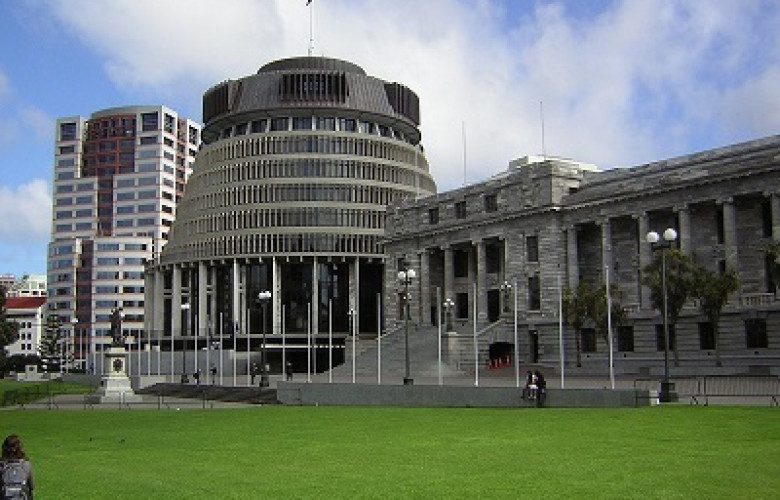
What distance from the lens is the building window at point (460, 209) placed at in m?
95.7

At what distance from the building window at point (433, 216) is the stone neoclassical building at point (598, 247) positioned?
19 cm

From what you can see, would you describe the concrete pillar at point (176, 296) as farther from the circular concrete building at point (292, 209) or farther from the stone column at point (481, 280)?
the stone column at point (481, 280)

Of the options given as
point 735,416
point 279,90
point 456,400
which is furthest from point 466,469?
point 279,90

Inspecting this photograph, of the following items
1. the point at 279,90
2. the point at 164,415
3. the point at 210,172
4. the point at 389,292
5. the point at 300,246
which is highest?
the point at 279,90

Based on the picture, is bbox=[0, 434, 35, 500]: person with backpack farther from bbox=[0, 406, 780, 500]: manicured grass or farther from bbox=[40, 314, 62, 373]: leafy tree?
bbox=[40, 314, 62, 373]: leafy tree

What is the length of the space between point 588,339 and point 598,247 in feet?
28.9

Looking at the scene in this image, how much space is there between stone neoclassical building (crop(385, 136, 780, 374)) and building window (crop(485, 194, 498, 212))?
0.34 feet

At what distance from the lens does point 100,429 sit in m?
37.0

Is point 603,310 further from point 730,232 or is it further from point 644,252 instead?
point 730,232

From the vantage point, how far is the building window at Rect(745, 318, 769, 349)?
66812 millimetres

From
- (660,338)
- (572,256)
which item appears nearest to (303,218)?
(572,256)

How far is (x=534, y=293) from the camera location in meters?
86.3

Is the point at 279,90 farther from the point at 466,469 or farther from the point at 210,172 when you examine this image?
the point at 466,469

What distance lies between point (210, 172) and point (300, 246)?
21.0 meters
